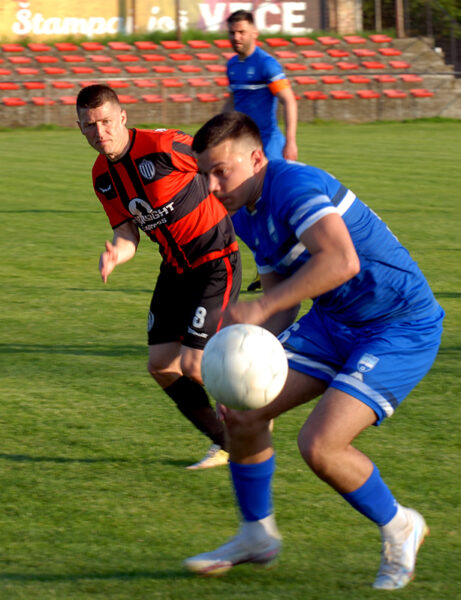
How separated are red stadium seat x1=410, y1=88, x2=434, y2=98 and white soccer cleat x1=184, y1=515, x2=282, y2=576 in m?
27.9

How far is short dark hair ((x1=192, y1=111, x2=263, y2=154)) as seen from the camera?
3.46m

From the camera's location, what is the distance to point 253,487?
3.64 m

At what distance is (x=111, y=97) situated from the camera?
4820mm

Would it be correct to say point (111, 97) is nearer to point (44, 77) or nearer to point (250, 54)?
point (250, 54)

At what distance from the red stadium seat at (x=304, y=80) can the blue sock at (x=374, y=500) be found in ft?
88.9

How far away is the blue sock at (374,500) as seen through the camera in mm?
3467

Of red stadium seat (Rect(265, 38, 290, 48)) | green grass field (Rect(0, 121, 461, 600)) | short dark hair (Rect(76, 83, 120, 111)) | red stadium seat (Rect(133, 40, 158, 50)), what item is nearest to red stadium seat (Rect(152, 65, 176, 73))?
red stadium seat (Rect(133, 40, 158, 50))

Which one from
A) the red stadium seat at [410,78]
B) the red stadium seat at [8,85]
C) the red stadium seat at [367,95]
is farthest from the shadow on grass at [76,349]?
the red stadium seat at [410,78]

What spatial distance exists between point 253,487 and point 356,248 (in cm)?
93

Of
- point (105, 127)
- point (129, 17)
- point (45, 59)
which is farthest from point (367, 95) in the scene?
point (105, 127)

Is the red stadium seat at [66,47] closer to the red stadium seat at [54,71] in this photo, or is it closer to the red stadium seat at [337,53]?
the red stadium seat at [54,71]

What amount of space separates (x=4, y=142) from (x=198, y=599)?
1968 centimetres

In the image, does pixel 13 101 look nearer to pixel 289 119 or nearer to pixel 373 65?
pixel 373 65

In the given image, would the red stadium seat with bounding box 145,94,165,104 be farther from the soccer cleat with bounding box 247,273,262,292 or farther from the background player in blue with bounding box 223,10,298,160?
the soccer cleat with bounding box 247,273,262,292
